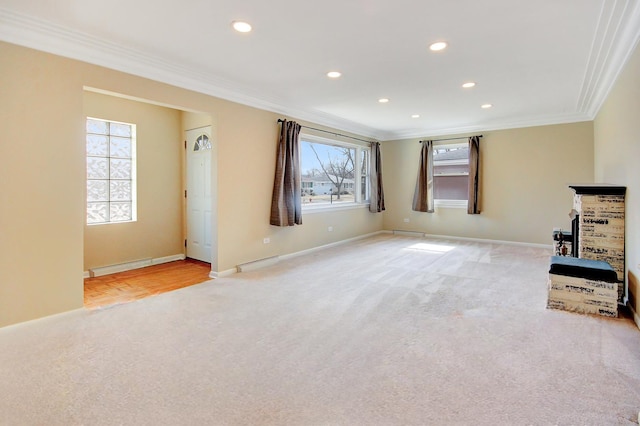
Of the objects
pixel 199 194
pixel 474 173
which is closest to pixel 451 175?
pixel 474 173

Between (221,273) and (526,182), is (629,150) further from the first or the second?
(221,273)

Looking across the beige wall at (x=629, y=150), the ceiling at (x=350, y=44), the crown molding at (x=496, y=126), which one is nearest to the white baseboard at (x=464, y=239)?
the crown molding at (x=496, y=126)

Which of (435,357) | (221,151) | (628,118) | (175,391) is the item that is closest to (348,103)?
(221,151)

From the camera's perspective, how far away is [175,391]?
196cm

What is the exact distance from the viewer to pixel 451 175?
764 centimetres

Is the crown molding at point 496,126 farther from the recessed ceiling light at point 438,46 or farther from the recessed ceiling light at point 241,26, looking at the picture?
the recessed ceiling light at point 241,26

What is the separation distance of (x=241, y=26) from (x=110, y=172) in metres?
3.37

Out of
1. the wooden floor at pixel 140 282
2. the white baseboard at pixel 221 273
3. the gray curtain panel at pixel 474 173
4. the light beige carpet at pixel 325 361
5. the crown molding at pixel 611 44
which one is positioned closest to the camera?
the light beige carpet at pixel 325 361

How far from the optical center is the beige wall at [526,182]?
608cm

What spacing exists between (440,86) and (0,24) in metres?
4.49

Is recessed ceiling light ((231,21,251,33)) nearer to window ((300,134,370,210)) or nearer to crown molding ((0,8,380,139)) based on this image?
crown molding ((0,8,380,139))

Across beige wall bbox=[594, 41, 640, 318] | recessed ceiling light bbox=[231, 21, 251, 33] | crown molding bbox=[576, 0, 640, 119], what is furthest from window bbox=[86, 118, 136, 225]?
beige wall bbox=[594, 41, 640, 318]

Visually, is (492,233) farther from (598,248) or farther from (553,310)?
(553,310)

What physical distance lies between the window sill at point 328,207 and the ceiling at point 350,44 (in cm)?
199
